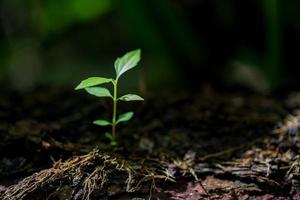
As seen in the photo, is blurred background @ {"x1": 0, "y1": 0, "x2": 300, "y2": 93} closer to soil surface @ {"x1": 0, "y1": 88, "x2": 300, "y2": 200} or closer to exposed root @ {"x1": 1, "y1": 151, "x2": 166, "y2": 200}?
soil surface @ {"x1": 0, "y1": 88, "x2": 300, "y2": 200}

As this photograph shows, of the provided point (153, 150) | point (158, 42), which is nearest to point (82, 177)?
point (153, 150)

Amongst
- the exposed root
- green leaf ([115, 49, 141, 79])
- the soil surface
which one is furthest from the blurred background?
the exposed root

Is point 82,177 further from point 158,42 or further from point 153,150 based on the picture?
point 158,42

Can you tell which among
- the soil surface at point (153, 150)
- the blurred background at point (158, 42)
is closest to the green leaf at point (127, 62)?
the soil surface at point (153, 150)

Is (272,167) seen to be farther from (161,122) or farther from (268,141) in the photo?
(161,122)

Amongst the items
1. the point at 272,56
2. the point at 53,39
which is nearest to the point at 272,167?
the point at 272,56

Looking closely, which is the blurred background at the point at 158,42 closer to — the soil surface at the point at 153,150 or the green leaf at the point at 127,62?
the soil surface at the point at 153,150
